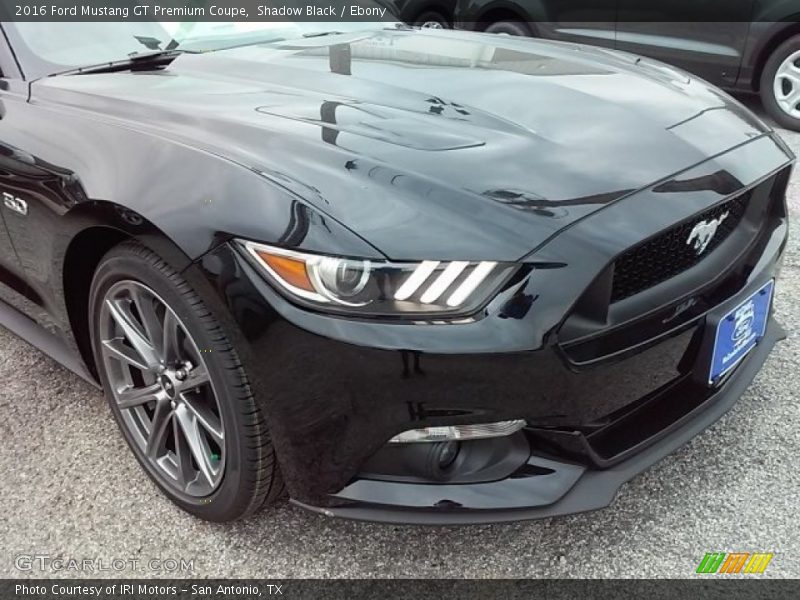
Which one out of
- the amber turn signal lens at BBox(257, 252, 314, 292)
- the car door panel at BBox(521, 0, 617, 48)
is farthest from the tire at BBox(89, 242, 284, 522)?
the car door panel at BBox(521, 0, 617, 48)

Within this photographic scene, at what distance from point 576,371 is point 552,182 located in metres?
0.43

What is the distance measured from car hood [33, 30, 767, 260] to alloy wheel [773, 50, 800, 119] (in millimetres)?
3216

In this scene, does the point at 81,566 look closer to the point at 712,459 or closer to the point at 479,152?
the point at 479,152

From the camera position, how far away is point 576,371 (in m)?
1.56

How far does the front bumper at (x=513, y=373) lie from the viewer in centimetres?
151

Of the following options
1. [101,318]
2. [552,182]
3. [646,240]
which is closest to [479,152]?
[552,182]

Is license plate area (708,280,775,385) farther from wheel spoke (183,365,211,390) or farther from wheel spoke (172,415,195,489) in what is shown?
wheel spoke (172,415,195,489)

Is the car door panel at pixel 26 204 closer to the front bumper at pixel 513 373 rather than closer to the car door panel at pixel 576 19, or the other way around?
the front bumper at pixel 513 373

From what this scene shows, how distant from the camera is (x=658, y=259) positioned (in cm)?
172

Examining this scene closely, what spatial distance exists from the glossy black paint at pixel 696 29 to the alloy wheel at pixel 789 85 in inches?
6.6

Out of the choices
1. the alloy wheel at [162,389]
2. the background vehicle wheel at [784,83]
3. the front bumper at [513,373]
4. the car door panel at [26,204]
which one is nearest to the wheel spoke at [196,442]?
the alloy wheel at [162,389]

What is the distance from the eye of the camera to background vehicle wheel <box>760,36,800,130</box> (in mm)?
5223

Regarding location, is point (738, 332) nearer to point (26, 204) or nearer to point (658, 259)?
point (658, 259)

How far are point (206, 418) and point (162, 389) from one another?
0.21m
